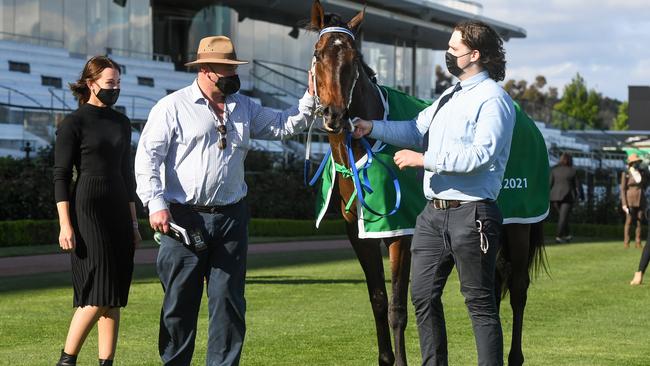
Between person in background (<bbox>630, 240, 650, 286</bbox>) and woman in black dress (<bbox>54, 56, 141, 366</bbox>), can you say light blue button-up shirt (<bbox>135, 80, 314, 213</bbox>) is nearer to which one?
woman in black dress (<bbox>54, 56, 141, 366</bbox>)

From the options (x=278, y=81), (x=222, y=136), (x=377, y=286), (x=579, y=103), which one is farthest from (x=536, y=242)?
(x=579, y=103)

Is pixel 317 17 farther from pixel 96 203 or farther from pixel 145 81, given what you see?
pixel 145 81

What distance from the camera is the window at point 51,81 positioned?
3303 centimetres

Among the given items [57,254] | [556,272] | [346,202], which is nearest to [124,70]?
[57,254]

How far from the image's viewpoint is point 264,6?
49688mm

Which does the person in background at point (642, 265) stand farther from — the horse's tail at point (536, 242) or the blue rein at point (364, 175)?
the blue rein at point (364, 175)

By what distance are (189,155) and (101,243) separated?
1.07 m

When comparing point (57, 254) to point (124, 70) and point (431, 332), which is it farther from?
point (124, 70)

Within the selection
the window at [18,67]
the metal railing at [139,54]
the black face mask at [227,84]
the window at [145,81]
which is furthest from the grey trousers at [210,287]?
the metal railing at [139,54]

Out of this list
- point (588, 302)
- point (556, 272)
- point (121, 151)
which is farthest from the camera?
point (556, 272)

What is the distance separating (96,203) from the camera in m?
7.02

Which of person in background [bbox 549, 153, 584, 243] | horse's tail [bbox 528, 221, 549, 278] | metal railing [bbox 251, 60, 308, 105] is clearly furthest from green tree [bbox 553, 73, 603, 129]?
horse's tail [bbox 528, 221, 549, 278]

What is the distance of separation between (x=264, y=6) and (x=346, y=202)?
140 feet

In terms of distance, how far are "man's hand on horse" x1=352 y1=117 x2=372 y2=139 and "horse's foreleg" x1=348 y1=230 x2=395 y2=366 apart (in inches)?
54.3
